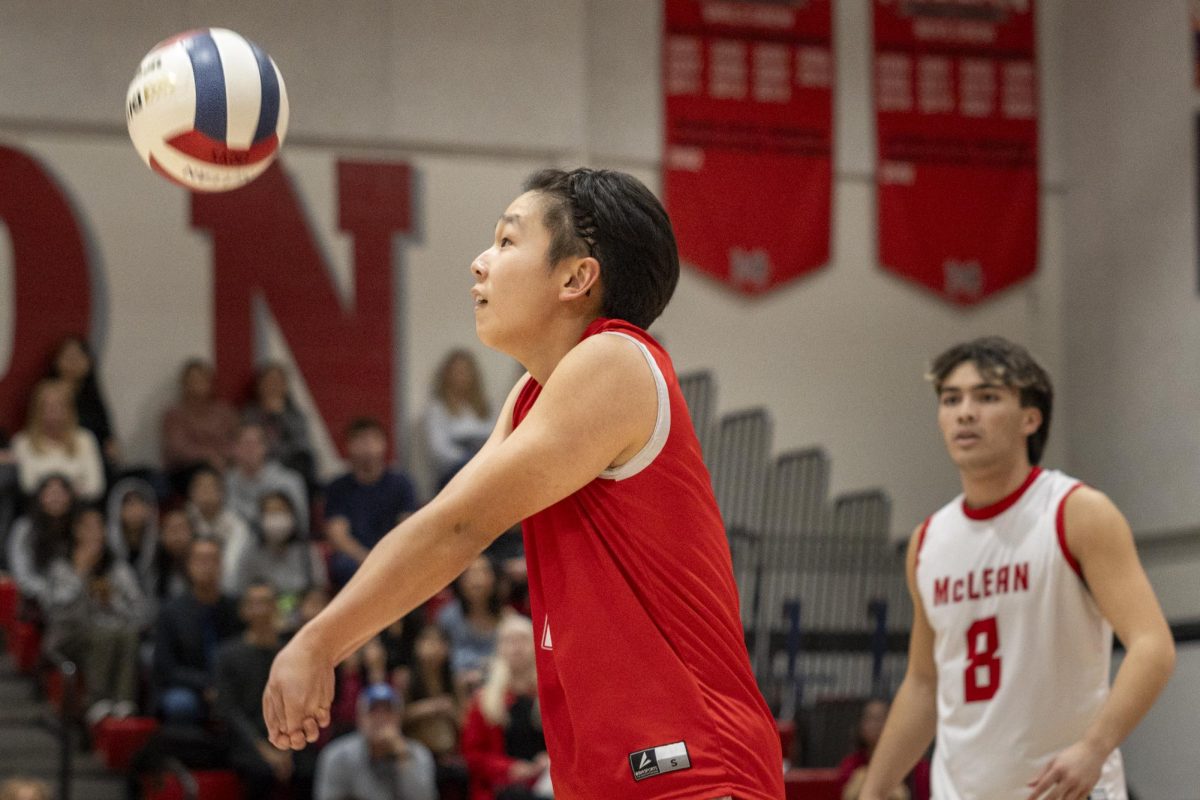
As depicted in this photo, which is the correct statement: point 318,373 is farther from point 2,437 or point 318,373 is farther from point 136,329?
point 2,437

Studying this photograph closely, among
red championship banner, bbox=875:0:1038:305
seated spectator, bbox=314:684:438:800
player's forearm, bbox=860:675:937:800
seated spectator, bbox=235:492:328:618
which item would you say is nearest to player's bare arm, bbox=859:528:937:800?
player's forearm, bbox=860:675:937:800

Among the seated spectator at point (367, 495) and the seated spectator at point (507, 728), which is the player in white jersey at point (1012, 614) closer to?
the seated spectator at point (507, 728)

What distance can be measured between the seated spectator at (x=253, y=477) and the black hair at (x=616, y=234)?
891 cm

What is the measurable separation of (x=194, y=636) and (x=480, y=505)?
7.54m

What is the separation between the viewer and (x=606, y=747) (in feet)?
8.34

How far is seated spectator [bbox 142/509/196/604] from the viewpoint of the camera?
34.1 ft

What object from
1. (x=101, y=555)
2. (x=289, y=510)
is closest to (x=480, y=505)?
(x=101, y=555)

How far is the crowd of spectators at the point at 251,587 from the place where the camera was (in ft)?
28.5

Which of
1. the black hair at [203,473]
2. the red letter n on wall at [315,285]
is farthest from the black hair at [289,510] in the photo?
the red letter n on wall at [315,285]

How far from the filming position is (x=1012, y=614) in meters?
4.02

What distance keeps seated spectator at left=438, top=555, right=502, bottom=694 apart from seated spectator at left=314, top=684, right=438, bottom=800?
4.32 ft

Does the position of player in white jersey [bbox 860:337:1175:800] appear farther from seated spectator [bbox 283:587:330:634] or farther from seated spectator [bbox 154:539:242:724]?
seated spectator [bbox 154:539:242:724]

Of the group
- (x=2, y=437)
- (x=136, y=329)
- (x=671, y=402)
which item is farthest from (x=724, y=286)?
(x=671, y=402)

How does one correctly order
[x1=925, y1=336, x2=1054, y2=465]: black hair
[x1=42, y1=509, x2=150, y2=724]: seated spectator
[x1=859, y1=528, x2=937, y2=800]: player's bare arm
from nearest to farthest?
[x1=859, y1=528, x2=937, y2=800]: player's bare arm < [x1=925, y1=336, x2=1054, y2=465]: black hair < [x1=42, y1=509, x2=150, y2=724]: seated spectator
